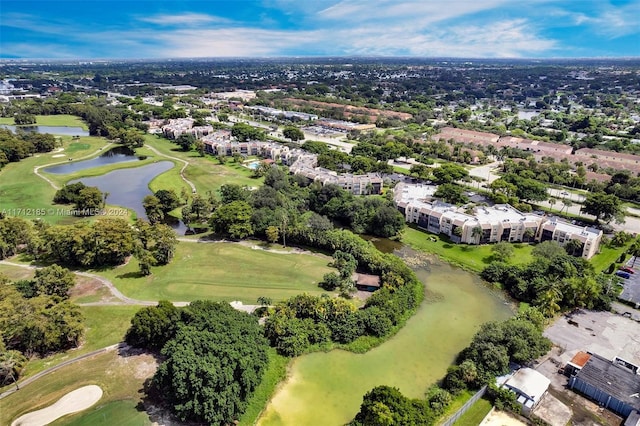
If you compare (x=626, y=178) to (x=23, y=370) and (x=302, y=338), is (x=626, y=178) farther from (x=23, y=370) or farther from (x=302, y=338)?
(x=23, y=370)

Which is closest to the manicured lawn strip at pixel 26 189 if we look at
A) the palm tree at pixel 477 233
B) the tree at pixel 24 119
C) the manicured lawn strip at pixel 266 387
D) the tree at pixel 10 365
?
the tree at pixel 10 365

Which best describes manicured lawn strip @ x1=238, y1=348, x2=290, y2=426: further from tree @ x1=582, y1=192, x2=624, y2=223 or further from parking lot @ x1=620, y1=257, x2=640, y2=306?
tree @ x1=582, y1=192, x2=624, y2=223

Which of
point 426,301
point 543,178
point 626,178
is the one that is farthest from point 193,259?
point 626,178

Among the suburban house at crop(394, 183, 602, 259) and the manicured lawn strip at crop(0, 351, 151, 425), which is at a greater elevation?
the suburban house at crop(394, 183, 602, 259)

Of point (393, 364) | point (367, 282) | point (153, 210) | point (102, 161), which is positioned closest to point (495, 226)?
point (367, 282)

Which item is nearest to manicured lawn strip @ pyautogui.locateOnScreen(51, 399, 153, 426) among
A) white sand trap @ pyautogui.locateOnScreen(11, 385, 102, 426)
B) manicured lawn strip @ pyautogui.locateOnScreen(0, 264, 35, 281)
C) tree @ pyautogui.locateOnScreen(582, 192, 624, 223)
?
white sand trap @ pyautogui.locateOnScreen(11, 385, 102, 426)

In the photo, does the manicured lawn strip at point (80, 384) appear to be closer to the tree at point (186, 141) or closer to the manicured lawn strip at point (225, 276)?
the manicured lawn strip at point (225, 276)
